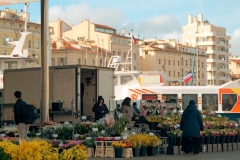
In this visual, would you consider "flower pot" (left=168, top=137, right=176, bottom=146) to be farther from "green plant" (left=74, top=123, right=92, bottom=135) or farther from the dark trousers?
"green plant" (left=74, top=123, right=92, bottom=135)

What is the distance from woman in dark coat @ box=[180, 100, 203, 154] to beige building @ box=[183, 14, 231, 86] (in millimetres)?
140340

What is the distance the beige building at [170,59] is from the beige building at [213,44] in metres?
10.9

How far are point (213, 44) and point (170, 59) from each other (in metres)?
29.9

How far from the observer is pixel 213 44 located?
164 metres

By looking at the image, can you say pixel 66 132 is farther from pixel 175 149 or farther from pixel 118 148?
pixel 175 149

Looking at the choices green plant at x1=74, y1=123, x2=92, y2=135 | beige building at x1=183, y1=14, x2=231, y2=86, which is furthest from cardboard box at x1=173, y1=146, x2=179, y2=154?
beige building at x1=183, y1=14, x2=231, y2=86

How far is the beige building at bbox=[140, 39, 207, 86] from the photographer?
132 meters

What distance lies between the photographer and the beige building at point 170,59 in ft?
433

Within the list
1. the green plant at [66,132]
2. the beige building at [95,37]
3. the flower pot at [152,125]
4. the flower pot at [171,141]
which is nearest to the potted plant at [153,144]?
the flower pot at [171,141]

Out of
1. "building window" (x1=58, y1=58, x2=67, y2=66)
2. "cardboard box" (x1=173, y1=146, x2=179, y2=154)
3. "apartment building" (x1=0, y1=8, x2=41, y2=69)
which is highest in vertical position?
"apartment building" (x1=0, y1=8, x2=41, y2=69)

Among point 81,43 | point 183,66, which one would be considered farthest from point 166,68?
point 81,43

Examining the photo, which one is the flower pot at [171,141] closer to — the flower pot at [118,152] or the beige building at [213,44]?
the flower pot at [118,152]

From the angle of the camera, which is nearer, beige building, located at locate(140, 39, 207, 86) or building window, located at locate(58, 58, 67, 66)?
building window, located at locate(58, 58, 67, 66)

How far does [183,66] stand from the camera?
14175 cm
